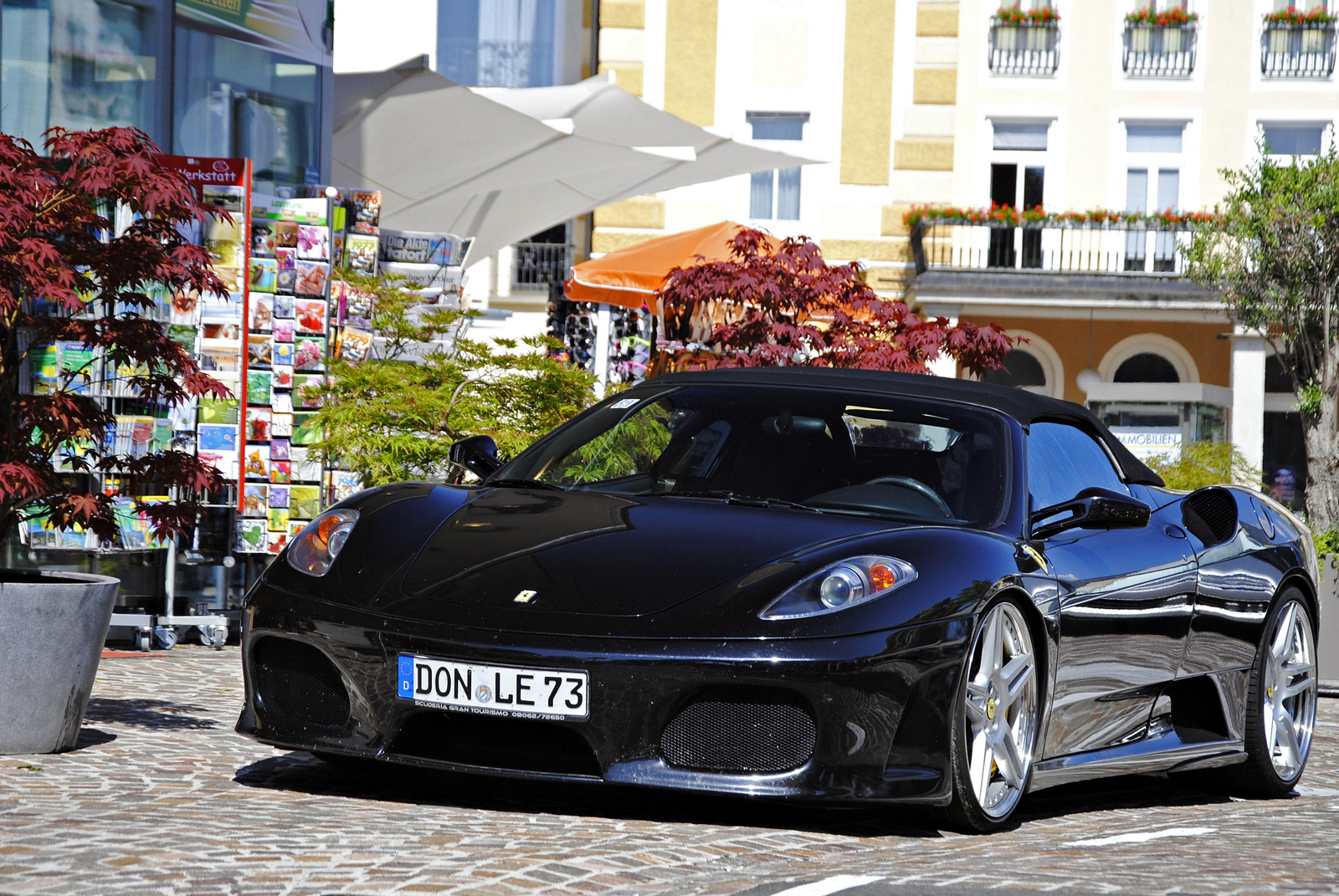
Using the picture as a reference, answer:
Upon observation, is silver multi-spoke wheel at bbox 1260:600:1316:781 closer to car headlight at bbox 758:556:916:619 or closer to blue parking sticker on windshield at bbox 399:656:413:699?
car headlight at bbox 758:556:916:619

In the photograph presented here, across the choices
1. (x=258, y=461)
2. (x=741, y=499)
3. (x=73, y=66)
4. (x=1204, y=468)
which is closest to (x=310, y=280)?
(x=258, y=461)

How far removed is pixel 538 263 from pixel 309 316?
65.0 ft

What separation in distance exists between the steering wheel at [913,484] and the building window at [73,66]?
754cm

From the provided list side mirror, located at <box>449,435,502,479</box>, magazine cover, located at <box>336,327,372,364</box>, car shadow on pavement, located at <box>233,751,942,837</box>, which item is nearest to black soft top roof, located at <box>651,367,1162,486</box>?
side mirror, located at <box>449,435,502,479</box>

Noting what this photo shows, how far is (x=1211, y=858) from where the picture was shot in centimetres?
491

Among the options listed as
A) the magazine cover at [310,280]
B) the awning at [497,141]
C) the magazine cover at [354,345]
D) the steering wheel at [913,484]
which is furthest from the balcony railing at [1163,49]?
the steering wheel at [913,484]

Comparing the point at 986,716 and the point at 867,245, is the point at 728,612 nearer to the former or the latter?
the point at 986,716

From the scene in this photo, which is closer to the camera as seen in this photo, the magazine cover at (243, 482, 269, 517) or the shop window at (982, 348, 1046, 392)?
the magazine cover at (243, 482, 269, 517)

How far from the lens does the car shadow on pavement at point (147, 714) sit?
6.88 meters

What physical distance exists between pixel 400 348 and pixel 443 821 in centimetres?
741

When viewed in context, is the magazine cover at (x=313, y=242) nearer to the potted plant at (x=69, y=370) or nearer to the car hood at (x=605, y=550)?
the potted plant at (x=69, y=370)

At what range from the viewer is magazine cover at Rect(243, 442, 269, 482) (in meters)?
11.1

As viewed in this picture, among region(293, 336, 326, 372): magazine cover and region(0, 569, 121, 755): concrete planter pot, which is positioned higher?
region(293, 336, 326, 372): magazine cover

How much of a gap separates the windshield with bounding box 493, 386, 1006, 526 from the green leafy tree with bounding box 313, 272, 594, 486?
476cm
